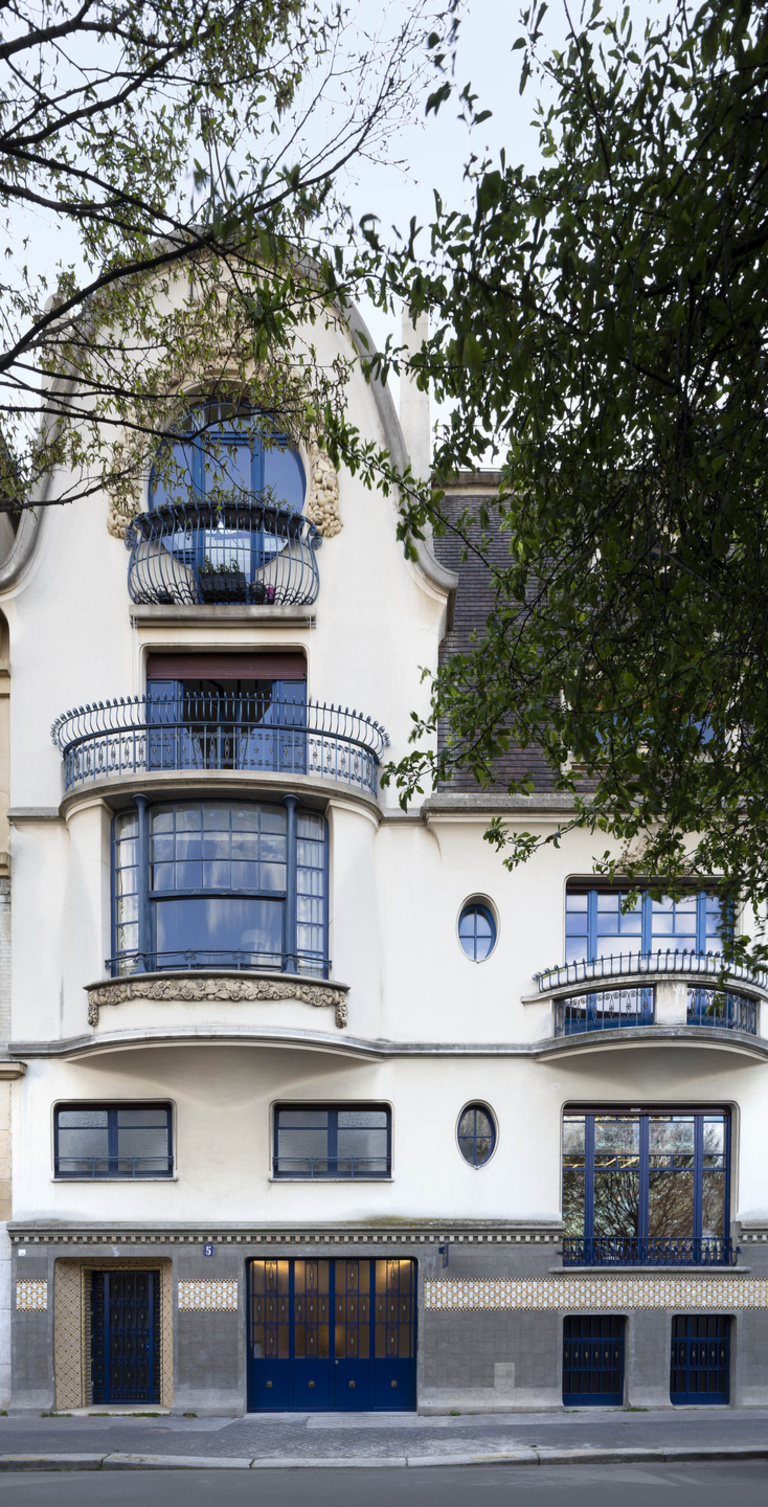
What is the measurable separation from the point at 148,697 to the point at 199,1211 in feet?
24.7

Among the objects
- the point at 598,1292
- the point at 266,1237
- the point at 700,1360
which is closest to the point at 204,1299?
the point at 266,1237

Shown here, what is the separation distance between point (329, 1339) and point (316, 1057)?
4.07 meters

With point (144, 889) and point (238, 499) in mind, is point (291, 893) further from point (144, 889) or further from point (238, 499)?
point (238, 499)

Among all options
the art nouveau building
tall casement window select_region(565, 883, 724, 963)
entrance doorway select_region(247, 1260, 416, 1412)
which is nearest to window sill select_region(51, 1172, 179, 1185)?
the art nouveau building

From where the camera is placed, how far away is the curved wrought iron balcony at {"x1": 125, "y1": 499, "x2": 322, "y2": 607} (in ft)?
65.0

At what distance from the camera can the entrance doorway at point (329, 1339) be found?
61.5 feet

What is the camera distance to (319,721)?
19688 mm

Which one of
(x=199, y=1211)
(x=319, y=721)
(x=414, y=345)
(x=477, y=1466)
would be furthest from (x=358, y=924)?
(x=414, y=345)

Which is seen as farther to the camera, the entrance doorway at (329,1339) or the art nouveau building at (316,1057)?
Answer: the entrance doorway at (329,1339)

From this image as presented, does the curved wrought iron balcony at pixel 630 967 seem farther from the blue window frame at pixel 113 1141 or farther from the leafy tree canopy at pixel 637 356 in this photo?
the leafy tree canopy at pixel 637 356

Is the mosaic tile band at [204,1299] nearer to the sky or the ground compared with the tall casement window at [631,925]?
nearer to the ground

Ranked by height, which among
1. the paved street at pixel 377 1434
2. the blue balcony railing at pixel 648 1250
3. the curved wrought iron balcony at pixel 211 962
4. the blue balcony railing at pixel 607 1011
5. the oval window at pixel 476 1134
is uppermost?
the curved wrought iron balcony at pixel 211 962

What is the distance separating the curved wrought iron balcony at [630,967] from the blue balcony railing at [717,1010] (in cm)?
35

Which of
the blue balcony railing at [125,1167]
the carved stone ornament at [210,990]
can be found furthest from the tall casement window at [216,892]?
the blue balcony railing at [125,1167]
